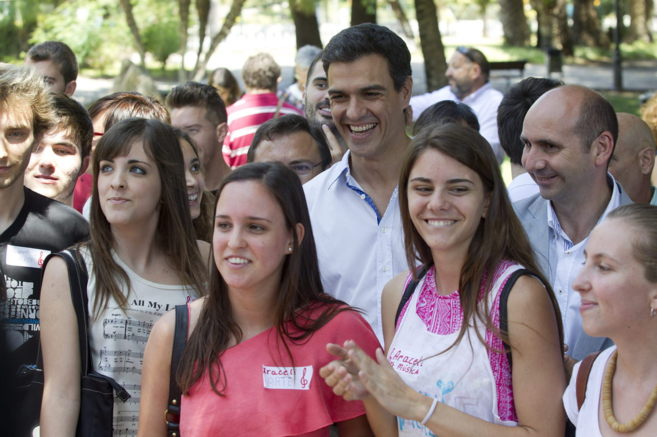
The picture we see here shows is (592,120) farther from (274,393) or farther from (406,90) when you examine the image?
(274,393)

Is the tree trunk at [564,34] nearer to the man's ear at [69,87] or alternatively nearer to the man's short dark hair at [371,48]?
the man's ear at [69,87]

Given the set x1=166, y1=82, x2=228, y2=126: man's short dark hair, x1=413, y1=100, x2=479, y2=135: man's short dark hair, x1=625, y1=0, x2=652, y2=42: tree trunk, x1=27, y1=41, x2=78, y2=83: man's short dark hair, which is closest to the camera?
x1=413, y1=100, x2=479, y2=135: man's short dark hair

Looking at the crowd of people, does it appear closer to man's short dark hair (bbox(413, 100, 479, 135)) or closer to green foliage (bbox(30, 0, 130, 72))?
man's short dark hair (bbox(413, 100, 479, 135))

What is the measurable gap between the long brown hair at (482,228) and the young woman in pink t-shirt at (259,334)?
1.35ft

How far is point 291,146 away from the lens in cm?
482

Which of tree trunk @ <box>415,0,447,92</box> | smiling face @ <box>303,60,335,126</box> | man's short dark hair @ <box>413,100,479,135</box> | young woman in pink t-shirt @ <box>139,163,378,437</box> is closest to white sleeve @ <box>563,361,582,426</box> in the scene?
young woman in pink t-shirt @ <box>139,163,378,437</box>

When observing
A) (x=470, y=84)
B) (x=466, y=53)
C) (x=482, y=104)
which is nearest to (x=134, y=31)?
(x=466, y=53)

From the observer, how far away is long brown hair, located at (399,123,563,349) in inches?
118

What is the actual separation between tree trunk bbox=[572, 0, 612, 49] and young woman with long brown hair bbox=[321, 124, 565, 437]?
39340 millimetres

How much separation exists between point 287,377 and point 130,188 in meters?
1.16

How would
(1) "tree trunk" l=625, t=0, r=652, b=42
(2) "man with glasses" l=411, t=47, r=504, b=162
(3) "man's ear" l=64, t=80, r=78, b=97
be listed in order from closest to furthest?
(3) "man's ear" l=64, t=80, r=78, b=97, (2) "man with glasses" l=411, t=47, r=504, b=162, (1) "tree trunk" l=625, t=0, r=652, b=42

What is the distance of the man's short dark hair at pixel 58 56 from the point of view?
7.38 metres

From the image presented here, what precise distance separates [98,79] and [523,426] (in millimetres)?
27626

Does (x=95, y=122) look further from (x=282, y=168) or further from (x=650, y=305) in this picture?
(x=650, y=305)
